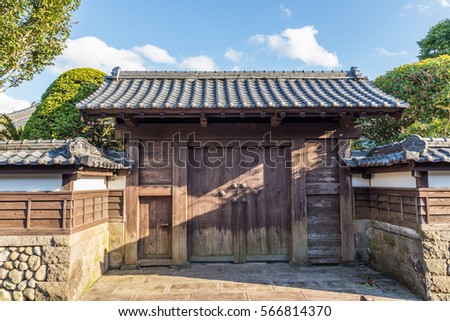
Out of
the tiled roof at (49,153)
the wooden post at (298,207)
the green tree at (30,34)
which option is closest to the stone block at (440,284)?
the wooden post at (298,207)

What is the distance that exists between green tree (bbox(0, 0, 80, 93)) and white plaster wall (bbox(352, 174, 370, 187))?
7.73m

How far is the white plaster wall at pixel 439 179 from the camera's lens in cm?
378

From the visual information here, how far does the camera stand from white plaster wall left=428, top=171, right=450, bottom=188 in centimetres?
378

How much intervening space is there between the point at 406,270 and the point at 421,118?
487 cm

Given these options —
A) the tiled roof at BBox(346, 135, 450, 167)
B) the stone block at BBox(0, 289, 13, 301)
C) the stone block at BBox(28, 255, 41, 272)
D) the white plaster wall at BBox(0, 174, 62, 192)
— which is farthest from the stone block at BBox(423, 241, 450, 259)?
the stone block at BBox(0, 289, 13, 301)

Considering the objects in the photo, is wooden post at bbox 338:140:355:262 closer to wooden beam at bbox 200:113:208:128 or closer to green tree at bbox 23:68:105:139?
wooden beam at bbox 200:113:208:128

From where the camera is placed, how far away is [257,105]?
180 inches

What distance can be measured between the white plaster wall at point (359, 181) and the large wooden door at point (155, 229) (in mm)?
3631

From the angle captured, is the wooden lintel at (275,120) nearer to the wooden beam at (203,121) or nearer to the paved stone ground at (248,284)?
the wooden beam at (203,121)

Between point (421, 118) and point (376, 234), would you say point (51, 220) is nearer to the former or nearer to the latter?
point (376, 234)

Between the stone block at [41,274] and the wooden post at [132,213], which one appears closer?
the stone block at [41,274]

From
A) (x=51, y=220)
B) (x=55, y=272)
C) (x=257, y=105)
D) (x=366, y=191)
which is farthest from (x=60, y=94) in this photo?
(x=366, y=191)
